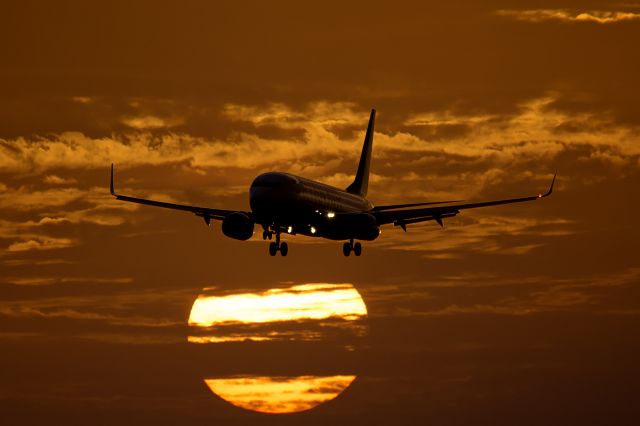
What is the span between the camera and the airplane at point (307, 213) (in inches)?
3861

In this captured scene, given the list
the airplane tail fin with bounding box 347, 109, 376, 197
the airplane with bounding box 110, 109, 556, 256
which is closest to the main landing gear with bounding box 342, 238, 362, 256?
the airplane with bounding box 110, 109, 556, 256

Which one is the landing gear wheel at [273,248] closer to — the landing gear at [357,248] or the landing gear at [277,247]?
the landing gear at [277,247]

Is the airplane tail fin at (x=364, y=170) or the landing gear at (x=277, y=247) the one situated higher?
the airplane tail fin at (x=364, y=170)

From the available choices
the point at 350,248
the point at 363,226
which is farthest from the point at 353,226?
the point at 350,248

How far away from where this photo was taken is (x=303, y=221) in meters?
101

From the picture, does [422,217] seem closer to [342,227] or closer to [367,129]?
[342,227]

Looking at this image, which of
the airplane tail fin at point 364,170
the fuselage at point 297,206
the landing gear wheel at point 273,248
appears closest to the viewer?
the fuselage at point 297,206

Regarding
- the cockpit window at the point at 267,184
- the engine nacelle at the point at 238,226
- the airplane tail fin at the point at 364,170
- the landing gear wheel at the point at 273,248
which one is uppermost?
the airplane tail fin at the point at 364,170

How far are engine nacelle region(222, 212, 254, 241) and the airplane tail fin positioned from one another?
32.0 m

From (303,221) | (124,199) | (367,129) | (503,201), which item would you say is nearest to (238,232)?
(303,221)

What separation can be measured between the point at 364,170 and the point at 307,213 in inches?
1579

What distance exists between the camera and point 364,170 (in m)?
140

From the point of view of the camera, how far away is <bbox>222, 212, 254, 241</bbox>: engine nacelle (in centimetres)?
10088

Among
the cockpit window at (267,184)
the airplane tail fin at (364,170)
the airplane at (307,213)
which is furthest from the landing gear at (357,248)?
the airplane tail fin at (364,170)
